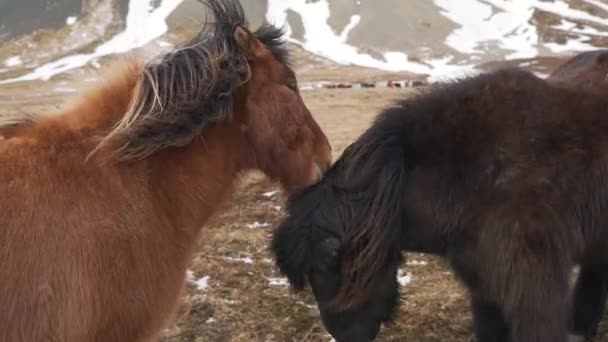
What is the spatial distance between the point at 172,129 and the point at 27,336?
1.05 m

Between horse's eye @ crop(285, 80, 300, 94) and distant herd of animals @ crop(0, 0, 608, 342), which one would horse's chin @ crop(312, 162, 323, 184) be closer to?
distant herd of animals @ crop(0, 0, 608, 342)

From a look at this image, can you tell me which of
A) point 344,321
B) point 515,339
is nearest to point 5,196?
→ point 344,321

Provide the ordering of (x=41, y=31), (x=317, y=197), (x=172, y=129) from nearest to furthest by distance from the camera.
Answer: (x=172, y=129)
(x=317, y=197)
(x=41, y=31)

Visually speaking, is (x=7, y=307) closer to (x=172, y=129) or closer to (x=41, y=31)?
(x=172, y=129)

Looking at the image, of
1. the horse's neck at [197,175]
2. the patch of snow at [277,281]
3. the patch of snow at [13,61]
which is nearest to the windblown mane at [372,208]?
the horse's neck at [197,175]

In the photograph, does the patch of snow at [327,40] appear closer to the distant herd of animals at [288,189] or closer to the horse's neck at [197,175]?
the distant herd of animals at [288,189]

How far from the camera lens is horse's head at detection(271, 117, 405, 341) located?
3.30 meters

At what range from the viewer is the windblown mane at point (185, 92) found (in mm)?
2840

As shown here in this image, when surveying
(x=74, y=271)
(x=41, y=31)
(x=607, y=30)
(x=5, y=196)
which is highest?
(x=5, y=196)

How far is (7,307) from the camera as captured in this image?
A: 2.46 meters

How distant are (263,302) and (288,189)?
2.01 metres

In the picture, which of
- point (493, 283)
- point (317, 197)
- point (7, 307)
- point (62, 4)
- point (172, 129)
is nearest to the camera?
point (7, 307)

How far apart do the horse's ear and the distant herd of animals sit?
1 centimetres

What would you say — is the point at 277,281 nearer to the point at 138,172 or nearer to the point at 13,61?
the point at 138,172
